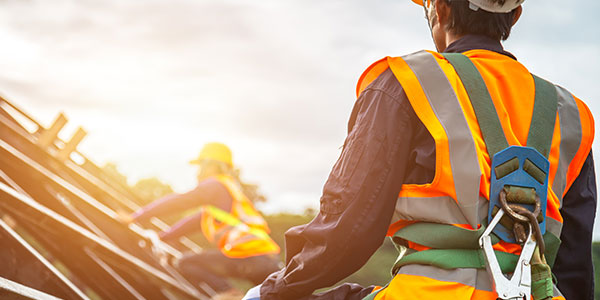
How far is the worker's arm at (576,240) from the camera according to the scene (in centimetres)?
163

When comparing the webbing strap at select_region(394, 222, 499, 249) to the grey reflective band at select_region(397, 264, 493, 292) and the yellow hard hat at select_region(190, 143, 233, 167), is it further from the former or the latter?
the yellow hard hat at select_region(190, 143, 233, 167)

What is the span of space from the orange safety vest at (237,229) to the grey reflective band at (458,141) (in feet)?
13.8

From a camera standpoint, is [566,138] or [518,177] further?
[566,138]

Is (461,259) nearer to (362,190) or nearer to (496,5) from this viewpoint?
(362,190)

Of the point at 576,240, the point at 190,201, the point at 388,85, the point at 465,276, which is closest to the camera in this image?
the point at 465,276

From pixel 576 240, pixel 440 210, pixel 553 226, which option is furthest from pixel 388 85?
pixel 576 240

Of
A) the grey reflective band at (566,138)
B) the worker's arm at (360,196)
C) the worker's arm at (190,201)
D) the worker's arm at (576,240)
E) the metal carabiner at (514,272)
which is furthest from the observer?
the worker's arm at (190,201)

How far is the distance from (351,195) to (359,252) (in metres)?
0.15

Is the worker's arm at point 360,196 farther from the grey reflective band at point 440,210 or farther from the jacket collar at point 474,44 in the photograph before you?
the jacket collar at point 474,44

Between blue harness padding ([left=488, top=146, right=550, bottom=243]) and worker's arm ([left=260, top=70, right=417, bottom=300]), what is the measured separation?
0.72 ft

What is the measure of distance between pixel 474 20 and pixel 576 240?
2.27 feet

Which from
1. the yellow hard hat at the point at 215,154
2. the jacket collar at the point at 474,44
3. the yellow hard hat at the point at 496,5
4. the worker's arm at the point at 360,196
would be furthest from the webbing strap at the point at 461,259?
the yellow hard hat at the point at 215,154

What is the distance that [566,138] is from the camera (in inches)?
59.9

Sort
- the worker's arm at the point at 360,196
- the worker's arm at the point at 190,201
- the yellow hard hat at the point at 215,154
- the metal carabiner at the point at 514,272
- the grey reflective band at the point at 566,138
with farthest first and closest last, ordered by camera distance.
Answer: the yellow hard hat at the point at 215,154 → the worker's arm at the point at 190,201 → the grey reflective band at the point at 566,138 → the worker's arm at the point at 360,196 → the metal carabiner at the point at 514,272
